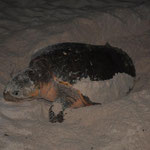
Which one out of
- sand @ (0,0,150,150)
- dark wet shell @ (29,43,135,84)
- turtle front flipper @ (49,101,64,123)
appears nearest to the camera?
sand @ (0,0,150,150)

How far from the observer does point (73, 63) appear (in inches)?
86.7

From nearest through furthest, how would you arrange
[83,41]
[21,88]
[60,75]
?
[21,88] → [60,75] → [83,41]

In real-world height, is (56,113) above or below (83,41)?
below

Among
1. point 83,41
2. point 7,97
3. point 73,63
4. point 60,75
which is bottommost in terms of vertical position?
point 7,97

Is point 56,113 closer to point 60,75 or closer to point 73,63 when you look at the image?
point 60,75

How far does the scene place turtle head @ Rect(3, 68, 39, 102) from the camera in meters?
2.00

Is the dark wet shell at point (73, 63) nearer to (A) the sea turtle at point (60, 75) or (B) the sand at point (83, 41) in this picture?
(A) the sea turtle at point (60, 75)

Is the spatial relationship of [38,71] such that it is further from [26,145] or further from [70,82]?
[26,145]

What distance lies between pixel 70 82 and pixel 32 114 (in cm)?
58

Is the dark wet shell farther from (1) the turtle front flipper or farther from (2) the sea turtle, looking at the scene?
(1) the turtle front flipper

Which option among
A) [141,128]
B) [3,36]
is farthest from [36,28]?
[141,128]

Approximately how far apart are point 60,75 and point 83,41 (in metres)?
1.51

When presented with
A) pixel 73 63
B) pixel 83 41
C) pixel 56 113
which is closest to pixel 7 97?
pixel 56 113

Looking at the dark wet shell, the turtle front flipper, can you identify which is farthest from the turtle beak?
the turtle front flipper
